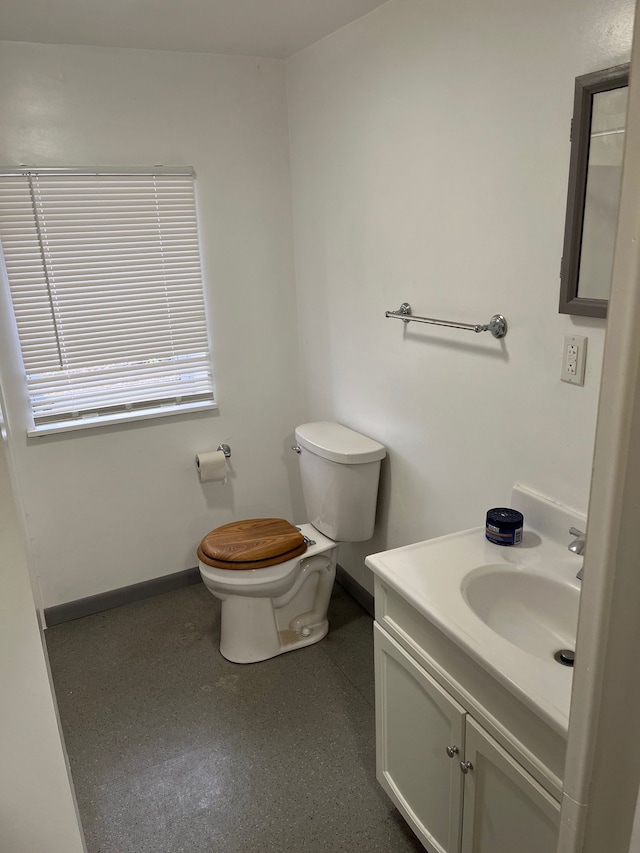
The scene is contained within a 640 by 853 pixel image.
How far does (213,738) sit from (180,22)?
242 cm

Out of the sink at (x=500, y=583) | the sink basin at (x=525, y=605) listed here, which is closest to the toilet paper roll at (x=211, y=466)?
the sink at (x=500, y=583)

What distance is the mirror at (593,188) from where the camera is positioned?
1312mm

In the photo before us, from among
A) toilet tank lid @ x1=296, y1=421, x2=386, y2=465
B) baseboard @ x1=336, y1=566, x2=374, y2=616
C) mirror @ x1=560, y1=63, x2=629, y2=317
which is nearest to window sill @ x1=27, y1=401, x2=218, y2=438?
toilet tank lid @ x1=296, y1=421, x2=386, y2=465

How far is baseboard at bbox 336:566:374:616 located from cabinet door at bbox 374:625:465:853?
3.24 feet

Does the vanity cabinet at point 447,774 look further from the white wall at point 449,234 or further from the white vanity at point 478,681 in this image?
the white wall at point 449,234

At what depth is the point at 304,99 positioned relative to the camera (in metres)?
2.53

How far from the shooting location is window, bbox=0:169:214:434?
2.41m

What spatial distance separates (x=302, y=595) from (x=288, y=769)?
Result: 2.29ft

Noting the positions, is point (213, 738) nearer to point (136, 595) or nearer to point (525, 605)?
→ point (136, 595)

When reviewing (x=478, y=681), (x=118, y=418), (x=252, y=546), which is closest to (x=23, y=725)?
(x=478, y=681)

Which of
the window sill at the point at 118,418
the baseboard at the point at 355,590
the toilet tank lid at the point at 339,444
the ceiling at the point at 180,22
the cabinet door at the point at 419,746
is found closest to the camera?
the cabinet door at the point at 419,746

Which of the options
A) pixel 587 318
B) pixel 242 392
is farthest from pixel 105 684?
pixel 587 318

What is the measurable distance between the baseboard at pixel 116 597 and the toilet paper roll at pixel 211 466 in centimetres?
51

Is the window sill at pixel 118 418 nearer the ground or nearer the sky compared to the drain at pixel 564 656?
nearer the sky
